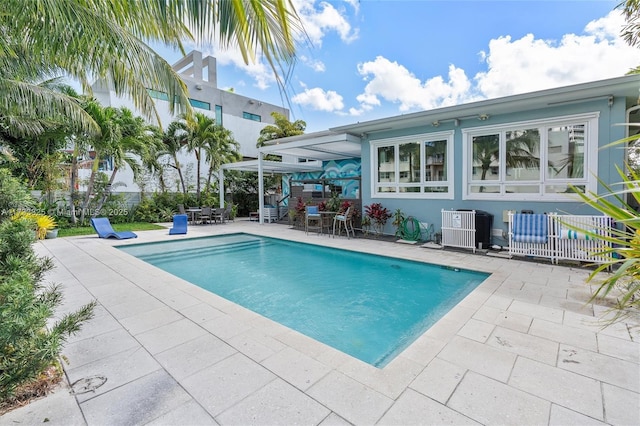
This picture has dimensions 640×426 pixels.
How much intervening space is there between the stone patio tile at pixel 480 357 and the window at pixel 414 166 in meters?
6.59

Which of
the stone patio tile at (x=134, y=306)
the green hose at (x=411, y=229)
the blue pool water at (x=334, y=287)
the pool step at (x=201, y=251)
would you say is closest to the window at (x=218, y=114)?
the pool step at (x=201, y=251)

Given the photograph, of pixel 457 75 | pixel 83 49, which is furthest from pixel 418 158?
pixel 83 49

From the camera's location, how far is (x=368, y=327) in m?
4.29

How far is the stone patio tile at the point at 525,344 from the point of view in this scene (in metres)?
2.89

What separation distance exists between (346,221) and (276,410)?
901 cm

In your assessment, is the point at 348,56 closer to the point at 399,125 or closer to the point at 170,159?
the point at 399,125

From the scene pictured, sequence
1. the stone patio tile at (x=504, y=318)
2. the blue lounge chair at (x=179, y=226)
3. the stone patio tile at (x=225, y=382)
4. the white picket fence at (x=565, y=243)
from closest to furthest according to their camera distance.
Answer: the stone patio tile at (x=225, y=382) → the stone patio tile at (x=504, y=318) → the white picket fence at (x=565, y=243) → the blue lounge chair at (x=179, y=226)

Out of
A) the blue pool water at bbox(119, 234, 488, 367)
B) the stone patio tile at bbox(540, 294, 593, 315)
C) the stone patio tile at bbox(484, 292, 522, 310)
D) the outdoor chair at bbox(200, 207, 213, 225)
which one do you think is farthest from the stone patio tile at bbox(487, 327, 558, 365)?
the outdoor chair at bbox(200, 207, 213, 225)

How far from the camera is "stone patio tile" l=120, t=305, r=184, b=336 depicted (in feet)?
11.8

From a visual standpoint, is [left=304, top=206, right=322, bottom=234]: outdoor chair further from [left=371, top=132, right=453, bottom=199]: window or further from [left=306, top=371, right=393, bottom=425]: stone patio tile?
[left=306, top=371, right=393, bottom=425]: stone patio tile

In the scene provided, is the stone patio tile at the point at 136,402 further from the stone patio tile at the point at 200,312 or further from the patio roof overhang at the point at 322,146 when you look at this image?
the patio roof overhang at the point at 322,146

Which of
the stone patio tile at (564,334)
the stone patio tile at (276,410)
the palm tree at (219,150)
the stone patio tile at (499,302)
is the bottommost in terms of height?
the stone patio tile at (276,410)

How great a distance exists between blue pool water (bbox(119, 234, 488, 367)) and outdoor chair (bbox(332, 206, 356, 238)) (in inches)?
66.5

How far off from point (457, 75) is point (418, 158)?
208 inches
